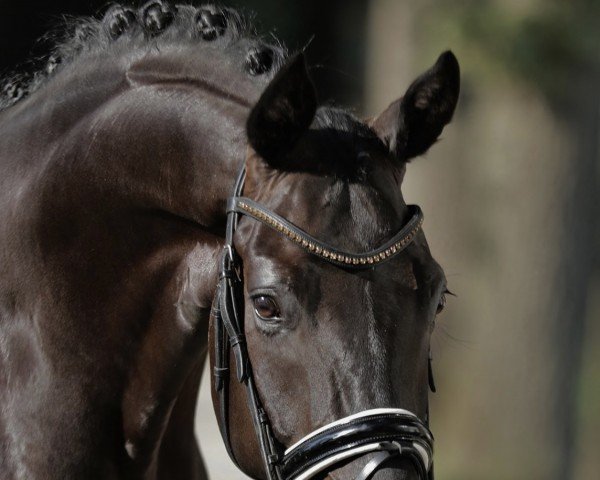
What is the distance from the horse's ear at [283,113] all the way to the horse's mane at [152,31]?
0.25 metres

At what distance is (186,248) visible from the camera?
91.6 inches

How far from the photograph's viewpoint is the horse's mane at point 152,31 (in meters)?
2.37

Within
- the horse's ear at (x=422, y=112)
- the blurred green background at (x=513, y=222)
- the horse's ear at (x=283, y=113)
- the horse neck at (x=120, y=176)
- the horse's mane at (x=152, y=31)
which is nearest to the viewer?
the horse's ear at (x=283, y=113)

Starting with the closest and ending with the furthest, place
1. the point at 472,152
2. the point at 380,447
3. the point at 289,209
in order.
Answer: the point at 380,447
the point at 289,209
the point at 472,152

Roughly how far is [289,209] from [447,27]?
2117 mm

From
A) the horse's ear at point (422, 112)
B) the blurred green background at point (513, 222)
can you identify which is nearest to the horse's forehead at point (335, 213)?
the horse's ear at point (422, 112)

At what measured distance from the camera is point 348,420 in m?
1.89

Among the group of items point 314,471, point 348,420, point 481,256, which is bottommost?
point 481,256

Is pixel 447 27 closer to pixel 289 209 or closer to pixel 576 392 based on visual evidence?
pixel 576 392

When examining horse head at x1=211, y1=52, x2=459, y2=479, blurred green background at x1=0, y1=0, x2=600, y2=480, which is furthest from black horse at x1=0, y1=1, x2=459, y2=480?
blurred green background at x1=0, y1=0, x2=600, y2=480

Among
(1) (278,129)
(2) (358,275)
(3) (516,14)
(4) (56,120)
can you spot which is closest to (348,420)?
(2) (358,275)

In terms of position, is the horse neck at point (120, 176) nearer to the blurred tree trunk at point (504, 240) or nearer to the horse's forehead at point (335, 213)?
the horse's forehead at point (335, 213)

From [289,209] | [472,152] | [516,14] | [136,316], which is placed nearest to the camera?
[289,209]

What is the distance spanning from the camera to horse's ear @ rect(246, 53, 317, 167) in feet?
6.46
